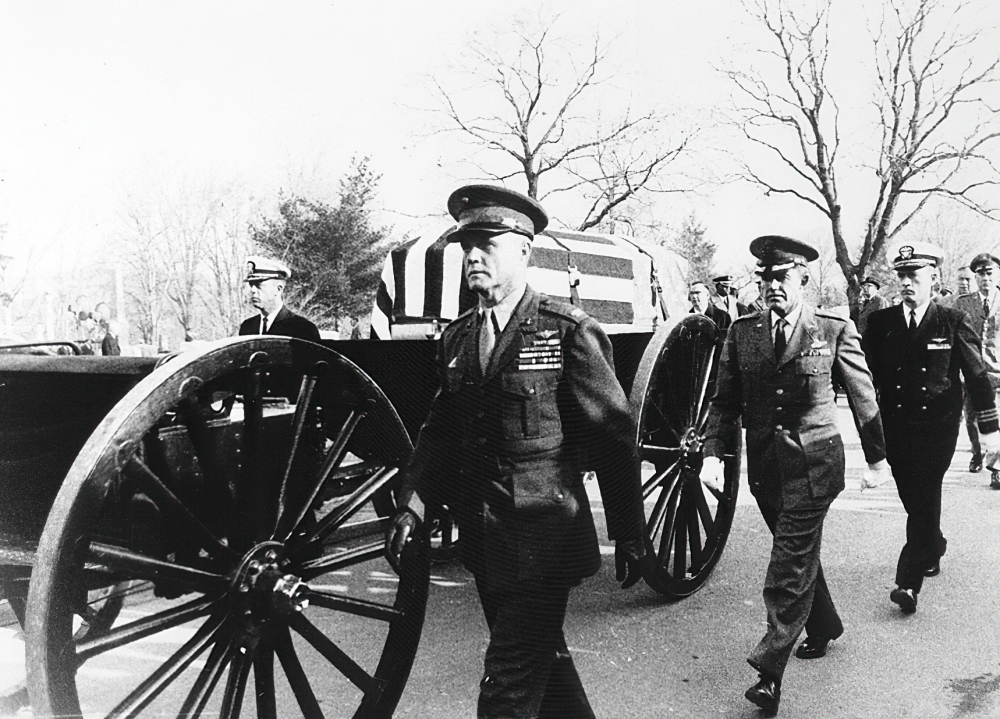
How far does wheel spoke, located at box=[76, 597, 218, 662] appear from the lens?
1.69 meters

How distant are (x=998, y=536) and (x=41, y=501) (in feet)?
16.9

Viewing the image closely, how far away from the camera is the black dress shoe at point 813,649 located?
3332 mm

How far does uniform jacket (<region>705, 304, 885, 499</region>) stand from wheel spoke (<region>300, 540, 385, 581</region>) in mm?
1536

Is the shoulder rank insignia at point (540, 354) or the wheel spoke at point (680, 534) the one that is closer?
the shoulder rank insignia at point (540, 354)

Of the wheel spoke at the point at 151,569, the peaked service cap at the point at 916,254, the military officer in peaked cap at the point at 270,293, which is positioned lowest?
the wheel spoke at the point at 151,569

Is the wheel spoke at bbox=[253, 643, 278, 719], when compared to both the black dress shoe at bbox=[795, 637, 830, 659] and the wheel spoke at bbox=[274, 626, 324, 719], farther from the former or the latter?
the black dress shoe at bbox=[795, 637, 830, 659]

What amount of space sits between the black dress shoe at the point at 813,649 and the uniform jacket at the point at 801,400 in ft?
2.16

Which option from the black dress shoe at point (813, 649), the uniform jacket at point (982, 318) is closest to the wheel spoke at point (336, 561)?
the black dress shoe at point (813, 649)

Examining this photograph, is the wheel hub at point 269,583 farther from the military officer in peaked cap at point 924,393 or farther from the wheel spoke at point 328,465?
the military officer in peaked cap at point 924,393

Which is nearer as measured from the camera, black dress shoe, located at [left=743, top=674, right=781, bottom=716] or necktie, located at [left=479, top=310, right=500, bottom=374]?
necktie, located at [left=479, top=310, right=500, bottom=374]

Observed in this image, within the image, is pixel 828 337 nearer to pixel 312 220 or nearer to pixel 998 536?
pixel 312 220

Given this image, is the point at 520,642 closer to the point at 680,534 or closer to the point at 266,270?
the point at 680,534

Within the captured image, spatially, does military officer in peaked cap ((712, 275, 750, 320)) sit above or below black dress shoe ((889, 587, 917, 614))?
above

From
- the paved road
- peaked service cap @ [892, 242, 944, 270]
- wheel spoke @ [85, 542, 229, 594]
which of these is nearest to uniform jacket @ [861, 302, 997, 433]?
peaked service cap @ [892, 242, 944, 270]
